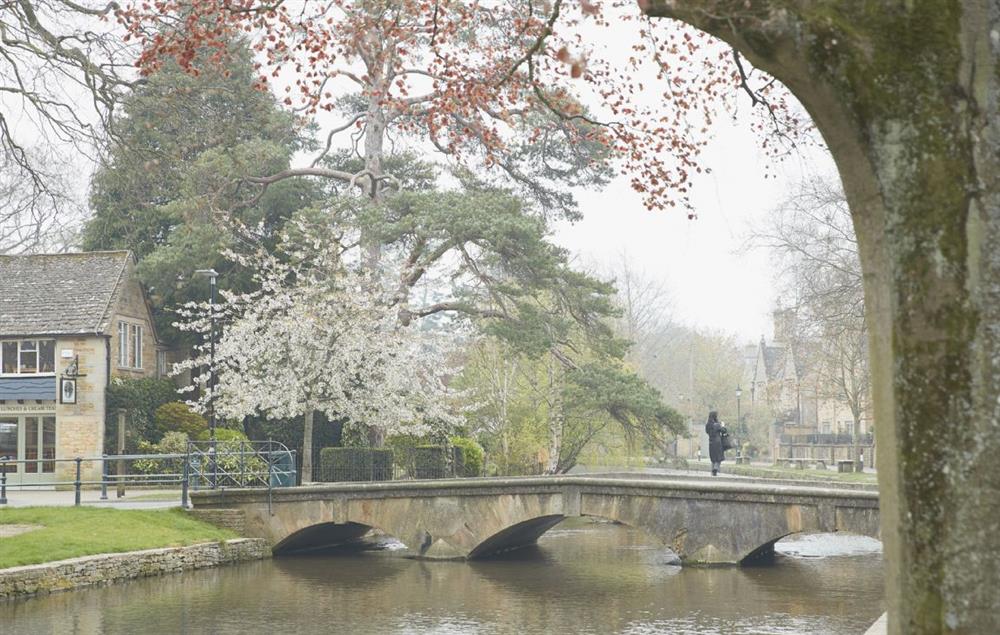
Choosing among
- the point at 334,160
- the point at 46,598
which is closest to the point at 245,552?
the point at 46,598

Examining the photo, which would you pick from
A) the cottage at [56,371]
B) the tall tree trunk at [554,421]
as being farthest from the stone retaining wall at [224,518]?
the tall tree trunk at [554,421]

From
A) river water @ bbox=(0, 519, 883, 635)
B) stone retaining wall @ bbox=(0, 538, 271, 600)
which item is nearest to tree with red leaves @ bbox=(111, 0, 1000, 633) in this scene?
river water @ bbox=(0, 519, 883, 635)

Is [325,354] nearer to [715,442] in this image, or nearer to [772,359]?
[715,442]

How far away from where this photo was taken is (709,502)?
80.0 feet

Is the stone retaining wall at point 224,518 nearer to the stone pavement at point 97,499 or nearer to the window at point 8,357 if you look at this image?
the stone pavement at point 97,499

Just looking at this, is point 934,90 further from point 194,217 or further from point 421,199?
point 194,217

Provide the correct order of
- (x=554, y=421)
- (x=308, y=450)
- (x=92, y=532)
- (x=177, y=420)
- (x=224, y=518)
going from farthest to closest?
(x=554, y=421) → (x=177, y=420) → (x=308, y=450) → (x=224, y=518) → (x=92, y=532)

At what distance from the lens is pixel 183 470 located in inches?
1070

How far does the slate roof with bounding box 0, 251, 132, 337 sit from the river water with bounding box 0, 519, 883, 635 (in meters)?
14.0

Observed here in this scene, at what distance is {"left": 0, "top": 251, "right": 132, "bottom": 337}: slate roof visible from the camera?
37.4 meters

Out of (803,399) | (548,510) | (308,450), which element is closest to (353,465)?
(308,450)

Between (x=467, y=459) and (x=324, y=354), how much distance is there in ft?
19.3

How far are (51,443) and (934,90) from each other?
3577 cm

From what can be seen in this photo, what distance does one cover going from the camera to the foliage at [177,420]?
38156 millimetres
